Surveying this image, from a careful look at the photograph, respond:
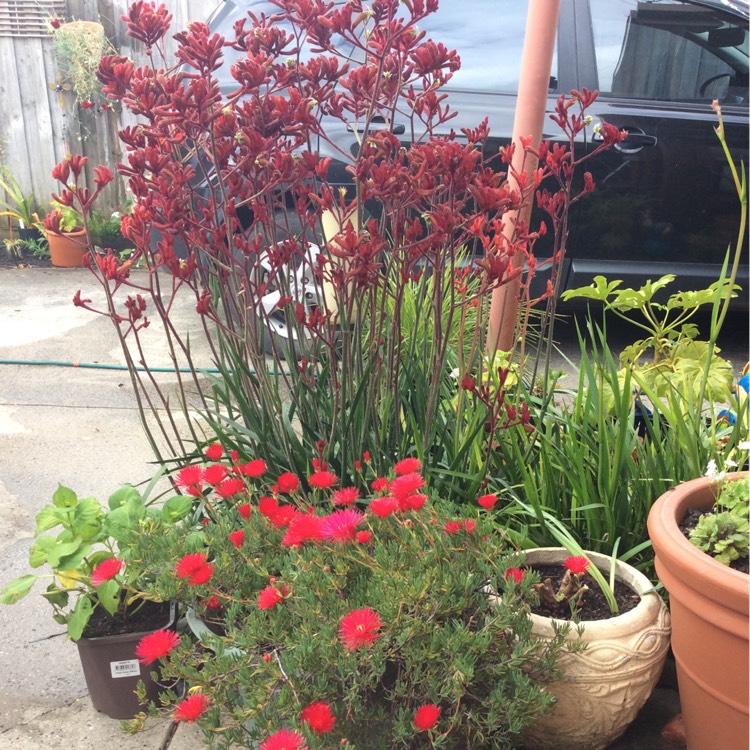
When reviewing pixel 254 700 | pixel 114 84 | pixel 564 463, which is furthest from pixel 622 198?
pixel 254 700

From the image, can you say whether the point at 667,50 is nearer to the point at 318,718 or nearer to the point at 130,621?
the point at 130,621

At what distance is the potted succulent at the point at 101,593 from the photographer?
178cm

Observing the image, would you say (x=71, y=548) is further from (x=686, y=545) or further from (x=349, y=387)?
(x=686, y=545)

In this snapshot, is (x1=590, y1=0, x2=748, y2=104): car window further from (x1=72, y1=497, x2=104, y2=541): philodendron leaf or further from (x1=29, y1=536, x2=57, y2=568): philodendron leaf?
(x1=29, y1=536, x2=57, y2=568): philodendron leaf

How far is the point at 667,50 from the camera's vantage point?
4.36 metres

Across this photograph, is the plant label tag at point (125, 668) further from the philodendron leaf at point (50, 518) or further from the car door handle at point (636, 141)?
the car door handle at point (636, 141)

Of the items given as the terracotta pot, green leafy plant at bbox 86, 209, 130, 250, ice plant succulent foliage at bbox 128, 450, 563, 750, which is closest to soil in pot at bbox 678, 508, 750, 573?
ice plant succulent foliage at bbox 128, 450, 563, 750

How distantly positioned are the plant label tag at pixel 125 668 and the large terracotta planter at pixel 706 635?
1188mm


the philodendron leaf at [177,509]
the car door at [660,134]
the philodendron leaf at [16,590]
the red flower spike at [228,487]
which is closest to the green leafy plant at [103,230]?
the car door at [660,134]

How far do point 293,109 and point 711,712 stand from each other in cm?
154

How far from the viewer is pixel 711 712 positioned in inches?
63.0

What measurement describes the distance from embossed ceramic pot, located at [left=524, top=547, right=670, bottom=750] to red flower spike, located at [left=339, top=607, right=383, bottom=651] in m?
0.46

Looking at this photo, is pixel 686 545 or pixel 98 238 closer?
pixel 686 545

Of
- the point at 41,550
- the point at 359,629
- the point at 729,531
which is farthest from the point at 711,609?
the point at 41,550
